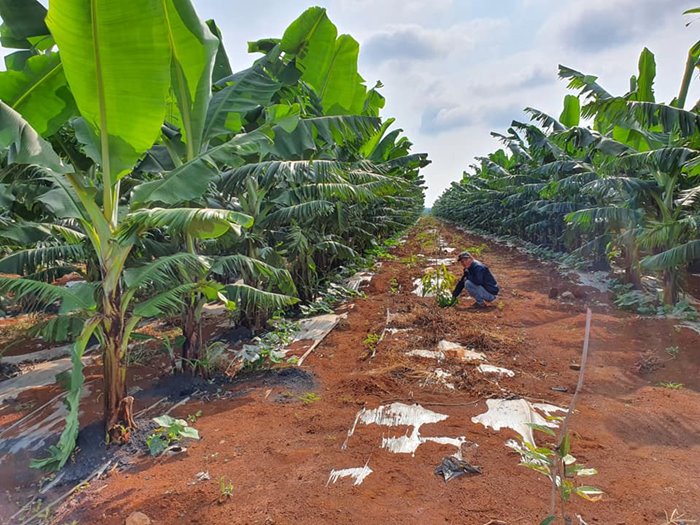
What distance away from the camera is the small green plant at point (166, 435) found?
341 centimetres

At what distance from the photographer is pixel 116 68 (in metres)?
2.99

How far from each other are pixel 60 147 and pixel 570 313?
25.4 ft

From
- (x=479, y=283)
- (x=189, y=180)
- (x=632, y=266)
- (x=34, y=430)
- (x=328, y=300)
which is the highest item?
(x=189, y=180)

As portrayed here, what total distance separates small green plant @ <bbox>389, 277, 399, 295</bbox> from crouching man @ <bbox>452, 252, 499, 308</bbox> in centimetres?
173

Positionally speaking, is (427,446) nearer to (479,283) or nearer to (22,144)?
(22,144)

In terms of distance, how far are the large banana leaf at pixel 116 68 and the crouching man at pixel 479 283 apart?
608 cm

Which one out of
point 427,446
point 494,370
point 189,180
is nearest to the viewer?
point 427,446

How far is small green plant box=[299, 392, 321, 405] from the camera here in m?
4.32

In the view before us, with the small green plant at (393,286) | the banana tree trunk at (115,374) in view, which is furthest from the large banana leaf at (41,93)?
the small green plant at (393,286)

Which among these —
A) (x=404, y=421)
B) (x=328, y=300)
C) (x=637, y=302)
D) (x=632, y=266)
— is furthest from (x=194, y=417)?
(x=632, y=266)

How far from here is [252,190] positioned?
19.9 feet

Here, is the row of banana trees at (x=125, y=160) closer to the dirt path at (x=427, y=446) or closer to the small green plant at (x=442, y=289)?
the dirt path at (x=427, y=446)

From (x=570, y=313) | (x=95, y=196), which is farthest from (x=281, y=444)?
(x=570, y=313)

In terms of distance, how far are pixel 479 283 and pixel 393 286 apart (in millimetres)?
2392
